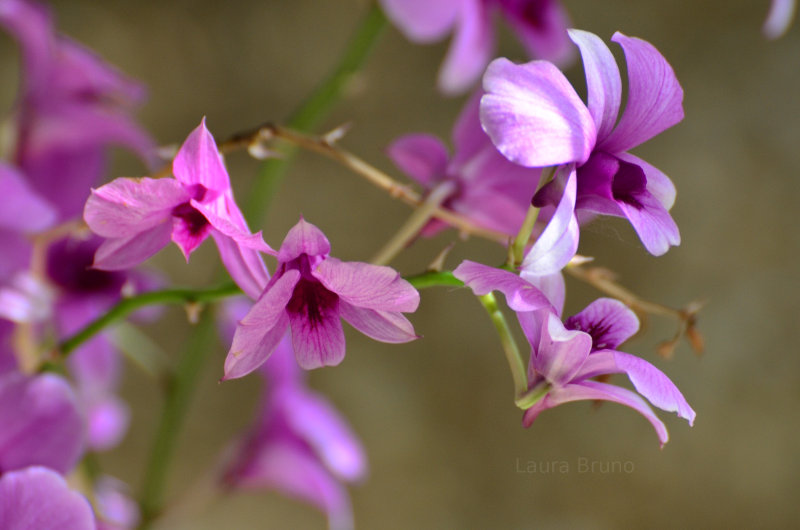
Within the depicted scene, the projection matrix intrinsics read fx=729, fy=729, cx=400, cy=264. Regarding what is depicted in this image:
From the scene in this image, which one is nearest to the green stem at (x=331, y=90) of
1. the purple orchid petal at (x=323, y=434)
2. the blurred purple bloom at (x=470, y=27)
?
the blurred purple bloom at (x=470, y=27)

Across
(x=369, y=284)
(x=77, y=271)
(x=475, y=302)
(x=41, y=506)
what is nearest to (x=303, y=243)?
(x=369, y=284)

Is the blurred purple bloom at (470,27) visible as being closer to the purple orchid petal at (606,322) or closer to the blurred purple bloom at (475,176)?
the blurred purple bloom at (475,176)

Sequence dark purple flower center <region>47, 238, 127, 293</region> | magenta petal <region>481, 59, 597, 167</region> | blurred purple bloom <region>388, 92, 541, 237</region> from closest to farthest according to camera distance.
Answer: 1. magenta petal <region>481, 59, 597, 167</region>
2. blurred purple bloom <region>388, 92, 541, 237</region>
3. dark purple flower center <region>47, 238, 127, 293</region>

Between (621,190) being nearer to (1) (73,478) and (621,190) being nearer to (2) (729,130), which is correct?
(1) (73,478)

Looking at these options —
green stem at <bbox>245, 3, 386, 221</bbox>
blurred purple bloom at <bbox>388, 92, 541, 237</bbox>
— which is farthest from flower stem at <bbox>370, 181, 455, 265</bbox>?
green stem at <bbox>245, 3, 386, 221</bbox>

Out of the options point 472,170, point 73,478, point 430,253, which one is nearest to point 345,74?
point 472,170

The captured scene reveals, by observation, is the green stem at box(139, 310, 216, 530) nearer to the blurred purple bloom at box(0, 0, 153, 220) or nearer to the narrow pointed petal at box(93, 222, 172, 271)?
the blurred purple bloom at box(0, 0, 153, 220)
